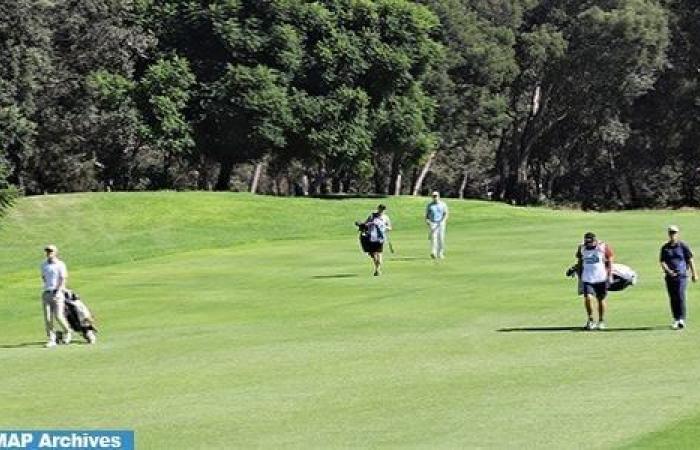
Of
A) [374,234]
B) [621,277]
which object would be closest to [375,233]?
[374,234]

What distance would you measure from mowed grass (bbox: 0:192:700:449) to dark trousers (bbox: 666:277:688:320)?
49 cm

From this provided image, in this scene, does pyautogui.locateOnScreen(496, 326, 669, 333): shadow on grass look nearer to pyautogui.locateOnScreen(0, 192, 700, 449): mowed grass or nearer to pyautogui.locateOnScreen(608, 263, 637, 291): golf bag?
pyautogui.locateOnScreen(0, 192, 700, 449): mowed grass

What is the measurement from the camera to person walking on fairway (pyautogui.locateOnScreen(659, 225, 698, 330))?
26.3 m

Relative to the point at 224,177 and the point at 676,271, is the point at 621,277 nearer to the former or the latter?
the point at 676,271

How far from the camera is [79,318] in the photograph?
27.8 meters

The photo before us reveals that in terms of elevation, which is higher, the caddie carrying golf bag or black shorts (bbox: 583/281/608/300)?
black shorts (bbox: 583/281/608/300)

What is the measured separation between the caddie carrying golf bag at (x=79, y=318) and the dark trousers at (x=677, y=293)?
11166 mm

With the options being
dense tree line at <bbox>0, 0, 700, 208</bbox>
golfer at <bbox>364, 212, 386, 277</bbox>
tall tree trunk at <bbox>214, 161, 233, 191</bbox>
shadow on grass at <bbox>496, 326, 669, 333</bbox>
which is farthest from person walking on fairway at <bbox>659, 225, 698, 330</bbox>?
tall tree trunk at <bbox>214, 161, 233, 191</bbox>

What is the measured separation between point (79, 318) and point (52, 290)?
2.52ft

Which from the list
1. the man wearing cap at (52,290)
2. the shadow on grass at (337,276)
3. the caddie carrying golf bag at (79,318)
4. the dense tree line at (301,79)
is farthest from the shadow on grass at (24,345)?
the dense tree line at (301,79)

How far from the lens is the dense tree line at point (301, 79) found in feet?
234

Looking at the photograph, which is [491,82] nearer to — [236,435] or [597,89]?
[597,89]

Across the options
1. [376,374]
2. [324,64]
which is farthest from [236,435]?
[324,64]

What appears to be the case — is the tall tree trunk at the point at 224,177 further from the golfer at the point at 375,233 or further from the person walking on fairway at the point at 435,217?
the golfer at the point at 375,233
